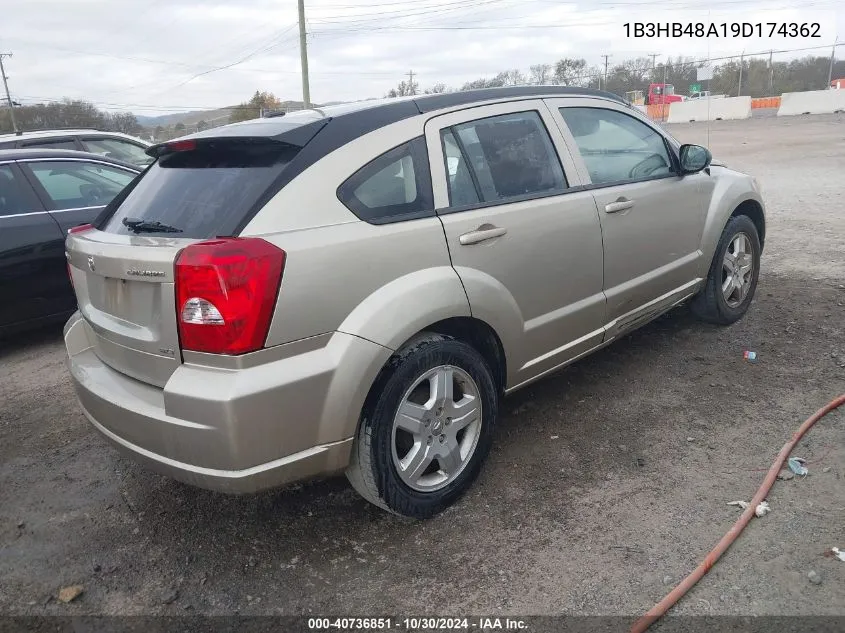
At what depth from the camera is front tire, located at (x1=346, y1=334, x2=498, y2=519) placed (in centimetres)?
258

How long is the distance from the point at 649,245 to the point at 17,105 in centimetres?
6103

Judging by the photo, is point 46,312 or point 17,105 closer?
point 46,312

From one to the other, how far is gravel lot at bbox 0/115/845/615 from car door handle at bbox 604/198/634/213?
110cm

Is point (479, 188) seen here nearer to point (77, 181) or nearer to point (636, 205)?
point (636, 205)

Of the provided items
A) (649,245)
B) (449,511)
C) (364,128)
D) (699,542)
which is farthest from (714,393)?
(364,128)

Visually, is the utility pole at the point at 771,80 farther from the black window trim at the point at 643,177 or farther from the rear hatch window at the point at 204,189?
the rear hatch window at the point at 204,189

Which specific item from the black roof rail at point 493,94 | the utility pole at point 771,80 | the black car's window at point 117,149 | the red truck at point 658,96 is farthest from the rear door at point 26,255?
the utility pole at point 771,80

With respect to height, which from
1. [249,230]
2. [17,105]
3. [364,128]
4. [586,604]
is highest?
[17,105]

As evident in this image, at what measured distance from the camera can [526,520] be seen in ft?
9.20

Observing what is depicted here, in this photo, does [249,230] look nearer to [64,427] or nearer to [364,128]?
[364,128]

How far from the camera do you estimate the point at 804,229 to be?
7.73 metres

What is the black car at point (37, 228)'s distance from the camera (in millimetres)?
5078

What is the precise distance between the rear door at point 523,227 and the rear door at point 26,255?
3834 mm

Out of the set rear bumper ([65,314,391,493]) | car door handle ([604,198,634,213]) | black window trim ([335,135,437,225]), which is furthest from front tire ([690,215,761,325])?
rear bumper ([65,314,391,493])
